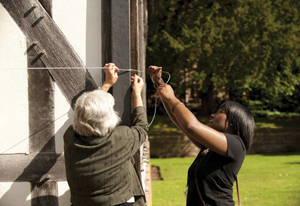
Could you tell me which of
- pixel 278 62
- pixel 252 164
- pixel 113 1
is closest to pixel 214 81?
pixel 278 62

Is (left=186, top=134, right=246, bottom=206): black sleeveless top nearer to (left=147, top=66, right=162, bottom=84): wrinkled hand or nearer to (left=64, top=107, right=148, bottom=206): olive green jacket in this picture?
(left=64, top=107, right=148, bottom=206): olive green jacket

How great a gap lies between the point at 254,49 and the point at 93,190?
1194cm

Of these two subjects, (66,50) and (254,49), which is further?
(254,49)

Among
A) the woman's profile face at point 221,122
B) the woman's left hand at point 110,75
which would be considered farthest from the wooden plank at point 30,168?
the woman's profile face at point 221,122

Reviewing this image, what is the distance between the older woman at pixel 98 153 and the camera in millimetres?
1900

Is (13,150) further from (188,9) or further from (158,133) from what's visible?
(188,9)

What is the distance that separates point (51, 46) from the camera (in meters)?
2.54

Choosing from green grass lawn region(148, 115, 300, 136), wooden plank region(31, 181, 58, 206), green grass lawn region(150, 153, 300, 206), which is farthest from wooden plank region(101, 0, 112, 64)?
green grass lawn region(148, 115, 300, 136)

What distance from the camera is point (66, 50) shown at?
2557 millimetres

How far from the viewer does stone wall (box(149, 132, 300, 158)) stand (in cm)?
1261

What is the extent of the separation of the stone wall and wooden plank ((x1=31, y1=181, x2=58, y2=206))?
10.0 m

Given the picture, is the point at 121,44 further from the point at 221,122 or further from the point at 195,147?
the point at 195,147

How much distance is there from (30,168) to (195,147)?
10.4 meters

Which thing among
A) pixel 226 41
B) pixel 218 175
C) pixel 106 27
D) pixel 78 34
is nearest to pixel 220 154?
pixel 218 175
